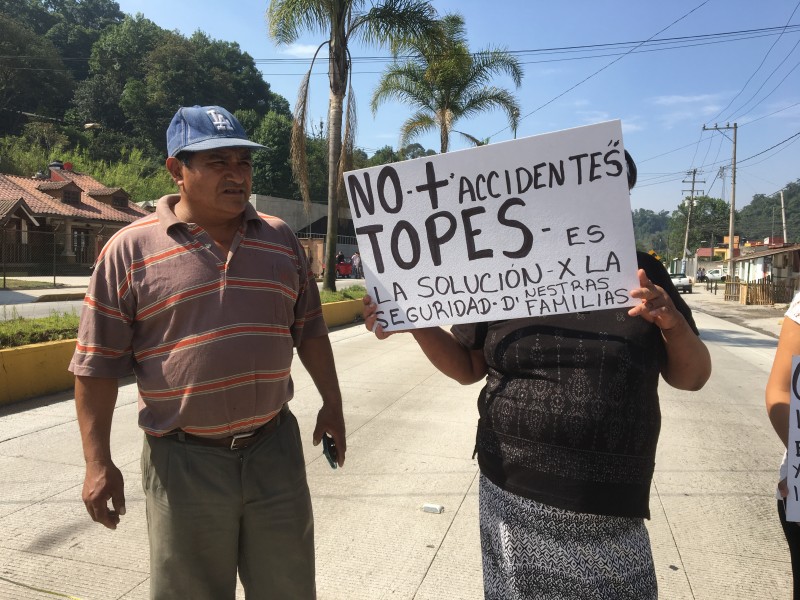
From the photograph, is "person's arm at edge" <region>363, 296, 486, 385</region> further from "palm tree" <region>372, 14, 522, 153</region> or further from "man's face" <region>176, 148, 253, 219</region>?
"palm tree" <region>372, 14, 522, 153</region>

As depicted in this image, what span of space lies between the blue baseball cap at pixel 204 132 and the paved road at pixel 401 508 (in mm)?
2122

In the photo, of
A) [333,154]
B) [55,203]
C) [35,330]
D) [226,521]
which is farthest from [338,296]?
[55,203]

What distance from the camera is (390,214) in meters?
2.12

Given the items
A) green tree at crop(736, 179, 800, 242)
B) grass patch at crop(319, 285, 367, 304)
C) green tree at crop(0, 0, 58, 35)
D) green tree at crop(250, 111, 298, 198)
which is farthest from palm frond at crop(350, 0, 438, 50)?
green tree at crop(736, 179, 800, 242)

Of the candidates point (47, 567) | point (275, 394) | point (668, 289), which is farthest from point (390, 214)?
point (47, 567)

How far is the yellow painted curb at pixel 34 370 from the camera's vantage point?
6395 millimetres

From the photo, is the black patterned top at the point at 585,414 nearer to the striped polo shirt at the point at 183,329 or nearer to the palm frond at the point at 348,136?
the striped polo shirt at the point at 183,329

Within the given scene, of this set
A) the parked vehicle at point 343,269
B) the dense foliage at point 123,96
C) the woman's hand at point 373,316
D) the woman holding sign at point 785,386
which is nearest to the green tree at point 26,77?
the dense foliage at point 123,96

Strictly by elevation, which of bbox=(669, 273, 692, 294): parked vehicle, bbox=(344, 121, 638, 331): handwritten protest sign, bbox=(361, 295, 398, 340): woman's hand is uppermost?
bbox=(344, 121, 638, 331): handwritten protest sign

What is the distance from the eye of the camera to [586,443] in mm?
1721

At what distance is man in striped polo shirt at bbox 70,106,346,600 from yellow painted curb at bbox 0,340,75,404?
17.0ft

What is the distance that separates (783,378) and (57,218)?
1411 inches

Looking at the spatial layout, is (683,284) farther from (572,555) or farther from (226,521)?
(226,521)

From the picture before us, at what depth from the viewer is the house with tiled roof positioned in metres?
28.3
